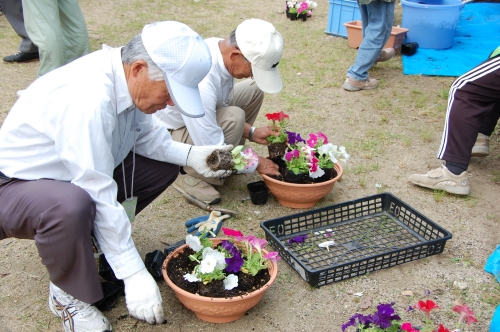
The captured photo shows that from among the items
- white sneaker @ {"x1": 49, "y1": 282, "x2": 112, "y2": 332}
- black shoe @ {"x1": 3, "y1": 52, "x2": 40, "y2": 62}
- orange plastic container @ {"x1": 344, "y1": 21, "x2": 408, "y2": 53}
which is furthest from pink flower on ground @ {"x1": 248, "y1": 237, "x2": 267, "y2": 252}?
black shoe @ {"x1": 3, "y1": 52, "x2": 40, "y2": 62}

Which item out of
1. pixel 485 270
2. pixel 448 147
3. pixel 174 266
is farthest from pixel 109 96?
pixel 448 147

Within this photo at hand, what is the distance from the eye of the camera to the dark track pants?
318 centimetres

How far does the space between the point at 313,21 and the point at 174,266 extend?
6.02m

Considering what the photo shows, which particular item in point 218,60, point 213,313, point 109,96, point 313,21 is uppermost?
point 109,96

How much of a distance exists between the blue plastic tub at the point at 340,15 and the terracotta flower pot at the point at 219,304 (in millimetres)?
5098

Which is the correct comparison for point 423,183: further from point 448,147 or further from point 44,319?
point 44,319

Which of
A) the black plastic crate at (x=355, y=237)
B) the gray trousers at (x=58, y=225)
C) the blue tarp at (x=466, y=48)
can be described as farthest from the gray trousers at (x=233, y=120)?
the blue tarp at (x=466, y=48)

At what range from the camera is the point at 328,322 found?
2305mm

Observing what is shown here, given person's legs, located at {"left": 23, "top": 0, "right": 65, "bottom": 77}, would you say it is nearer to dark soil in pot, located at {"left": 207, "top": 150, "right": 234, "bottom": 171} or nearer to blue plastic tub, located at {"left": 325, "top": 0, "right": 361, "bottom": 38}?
dark soil in pot, located at {"left": 207, "top": 150, "right": 234, "bottom": 171}

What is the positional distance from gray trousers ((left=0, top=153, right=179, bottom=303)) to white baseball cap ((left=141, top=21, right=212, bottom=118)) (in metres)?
0.53

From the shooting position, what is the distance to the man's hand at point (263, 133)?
127 inches

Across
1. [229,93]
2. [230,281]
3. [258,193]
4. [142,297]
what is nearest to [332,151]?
[258,193]

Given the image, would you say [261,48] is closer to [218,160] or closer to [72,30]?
[218,160]

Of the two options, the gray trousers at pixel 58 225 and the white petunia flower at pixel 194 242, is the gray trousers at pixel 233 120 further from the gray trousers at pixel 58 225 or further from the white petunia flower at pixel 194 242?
the gray trousers at pixel 58 225
